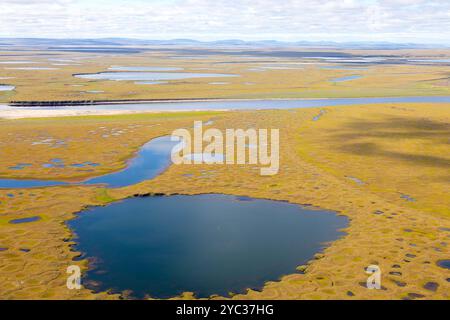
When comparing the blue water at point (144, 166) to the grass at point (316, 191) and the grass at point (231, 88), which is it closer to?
the grass at point (316, 191)

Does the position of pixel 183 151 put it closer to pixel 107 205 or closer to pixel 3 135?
pixel 107 205

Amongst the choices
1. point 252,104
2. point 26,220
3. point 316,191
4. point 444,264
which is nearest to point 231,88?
point 252,104

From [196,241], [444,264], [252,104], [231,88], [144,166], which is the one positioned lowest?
[444,264]

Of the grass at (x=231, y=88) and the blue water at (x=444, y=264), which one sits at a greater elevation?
the grass at (x=231, y=88)

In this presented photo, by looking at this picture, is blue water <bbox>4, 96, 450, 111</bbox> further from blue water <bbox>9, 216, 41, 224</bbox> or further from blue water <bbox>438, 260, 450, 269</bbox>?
blue water <bbox>438, 260, 450, 269</bbox>

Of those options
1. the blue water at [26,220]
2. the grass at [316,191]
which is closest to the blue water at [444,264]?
the grass at [316,191]

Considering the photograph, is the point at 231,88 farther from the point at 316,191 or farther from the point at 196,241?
the point at 196,241

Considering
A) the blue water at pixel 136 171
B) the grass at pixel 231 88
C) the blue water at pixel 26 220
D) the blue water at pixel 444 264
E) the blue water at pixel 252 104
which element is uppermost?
the grass at pixel 231 88
